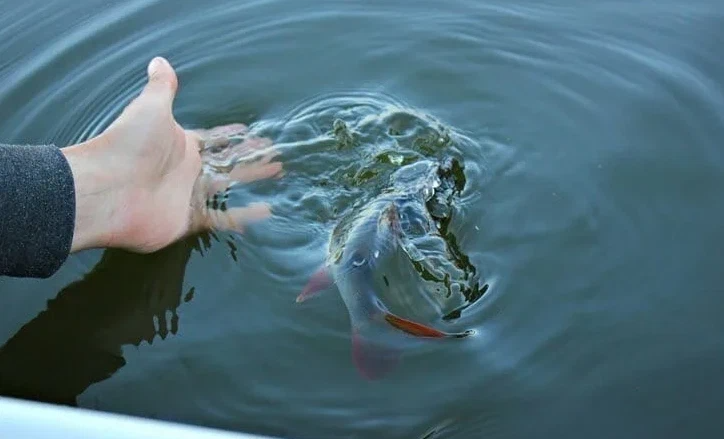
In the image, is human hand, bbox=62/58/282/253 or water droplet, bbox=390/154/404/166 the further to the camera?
water droplet, bbox=390/154/404/166

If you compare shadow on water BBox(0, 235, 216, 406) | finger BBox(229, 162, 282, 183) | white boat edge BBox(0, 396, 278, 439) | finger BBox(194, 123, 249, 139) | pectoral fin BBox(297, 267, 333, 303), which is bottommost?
shadow on water BBox(0, 235, 216, 406)

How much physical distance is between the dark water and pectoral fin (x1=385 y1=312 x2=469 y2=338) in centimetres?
4

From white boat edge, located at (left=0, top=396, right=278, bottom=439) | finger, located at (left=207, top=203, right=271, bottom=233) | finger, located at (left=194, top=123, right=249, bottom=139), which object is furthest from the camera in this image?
finger, located at (left=194, top=123, right=249, bottom=139)

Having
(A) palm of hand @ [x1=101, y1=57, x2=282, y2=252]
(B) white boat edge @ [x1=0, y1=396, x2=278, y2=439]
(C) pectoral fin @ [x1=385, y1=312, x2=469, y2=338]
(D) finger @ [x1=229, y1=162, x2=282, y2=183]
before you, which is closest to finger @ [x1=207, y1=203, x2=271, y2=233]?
(A) palm of hand @ [x1=101, y1=57, x2=282, y2=252]

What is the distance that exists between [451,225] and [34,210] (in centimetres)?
135

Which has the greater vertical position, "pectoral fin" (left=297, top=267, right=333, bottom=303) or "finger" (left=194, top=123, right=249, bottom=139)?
"finger" (left=194, top=123, right=249, bottom=139)

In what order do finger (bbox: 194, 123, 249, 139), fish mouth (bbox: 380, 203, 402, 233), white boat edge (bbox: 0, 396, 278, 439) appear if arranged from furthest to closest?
finger (bbox: 194, 123, 249, 139), fish mouth (bbox: 380, 203, 402, 233), white boat edge (bbox: 0, 396, 278, 439)

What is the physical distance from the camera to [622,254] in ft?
9.51

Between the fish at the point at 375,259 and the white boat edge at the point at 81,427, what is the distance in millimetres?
802

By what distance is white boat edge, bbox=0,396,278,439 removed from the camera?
1788 mm

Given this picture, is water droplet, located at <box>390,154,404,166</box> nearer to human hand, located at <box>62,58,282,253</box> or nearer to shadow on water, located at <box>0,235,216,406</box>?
human hand, located at <box>62,58,282,253</box>

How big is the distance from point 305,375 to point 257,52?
78.4 inches

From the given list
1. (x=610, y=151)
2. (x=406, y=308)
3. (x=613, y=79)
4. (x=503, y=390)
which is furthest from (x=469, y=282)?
(x=613, y=79)

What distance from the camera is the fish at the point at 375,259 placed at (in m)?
2.60
